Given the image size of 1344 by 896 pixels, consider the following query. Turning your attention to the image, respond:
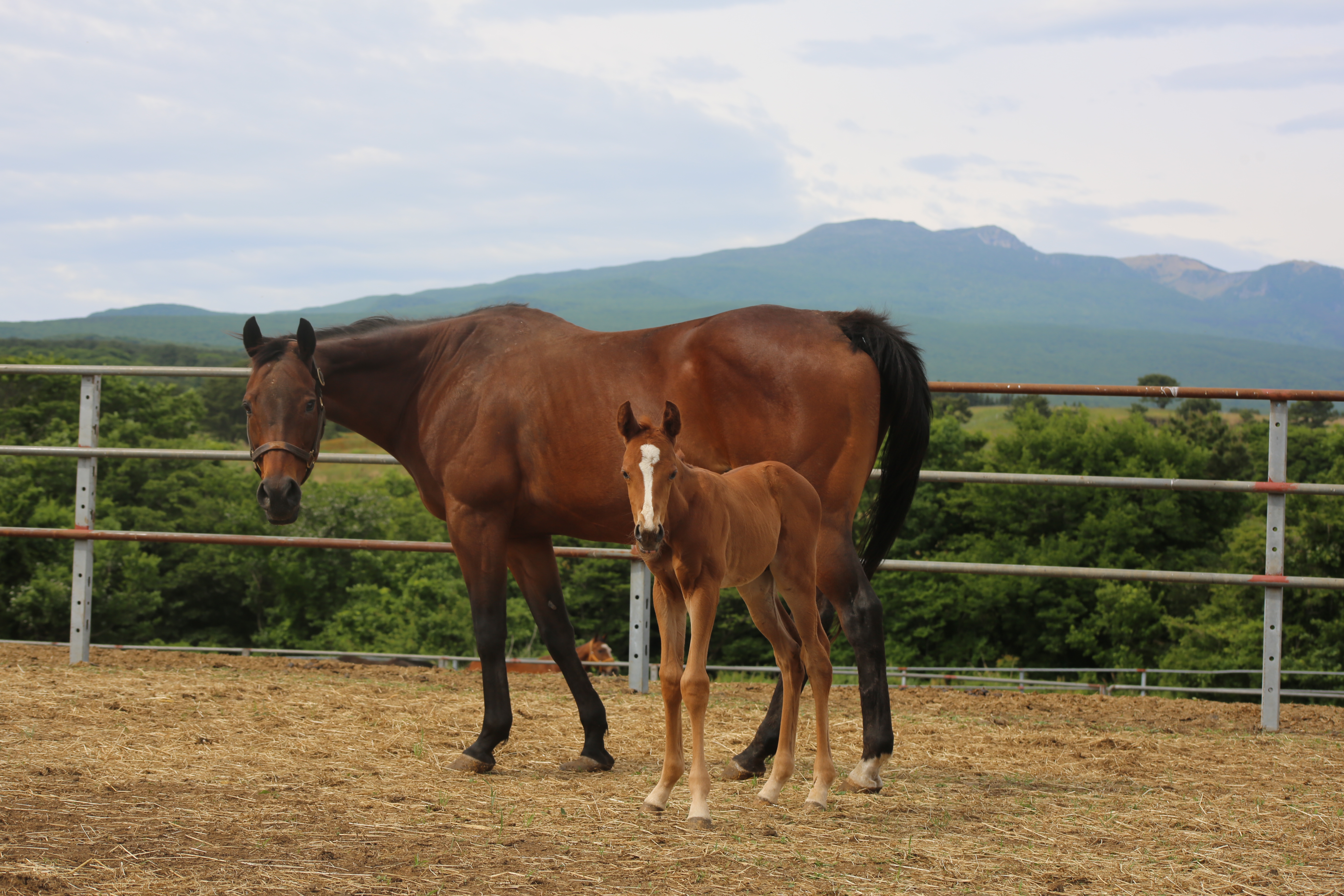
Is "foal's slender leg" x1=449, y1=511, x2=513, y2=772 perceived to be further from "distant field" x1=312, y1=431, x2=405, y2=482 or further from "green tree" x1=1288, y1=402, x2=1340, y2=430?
"distant field" x1=312, y1=431, x2=405, y2=482

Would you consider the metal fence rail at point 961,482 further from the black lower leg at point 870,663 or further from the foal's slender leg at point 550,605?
the black lower leg at point 870,663

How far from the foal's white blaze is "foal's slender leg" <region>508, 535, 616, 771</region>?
171cm

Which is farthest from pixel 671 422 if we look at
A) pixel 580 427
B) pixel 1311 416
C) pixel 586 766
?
pixel 1311 416

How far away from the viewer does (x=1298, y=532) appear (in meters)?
26.0

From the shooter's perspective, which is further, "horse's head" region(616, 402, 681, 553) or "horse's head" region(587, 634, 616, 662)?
"horse's head" region(587, 634, 616, 662)

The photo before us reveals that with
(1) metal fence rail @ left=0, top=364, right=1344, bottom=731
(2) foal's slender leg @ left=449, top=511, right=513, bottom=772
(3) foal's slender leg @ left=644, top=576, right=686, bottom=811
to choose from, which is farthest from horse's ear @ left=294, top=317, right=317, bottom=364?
(3) foal's slender leg @ left=644, top=576, right=686, bottom=811

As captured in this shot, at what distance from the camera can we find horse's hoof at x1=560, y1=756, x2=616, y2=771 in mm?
4359

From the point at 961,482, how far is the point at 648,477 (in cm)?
342

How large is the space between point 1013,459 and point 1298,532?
1691cm

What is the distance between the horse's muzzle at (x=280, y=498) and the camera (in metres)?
4.39

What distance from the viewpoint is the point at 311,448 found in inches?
182

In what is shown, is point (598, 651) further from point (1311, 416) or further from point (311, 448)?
point (1311, 416)

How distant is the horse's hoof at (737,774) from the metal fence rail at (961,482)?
4.55ft

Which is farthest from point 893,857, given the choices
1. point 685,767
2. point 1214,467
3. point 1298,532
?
point 1214,467
